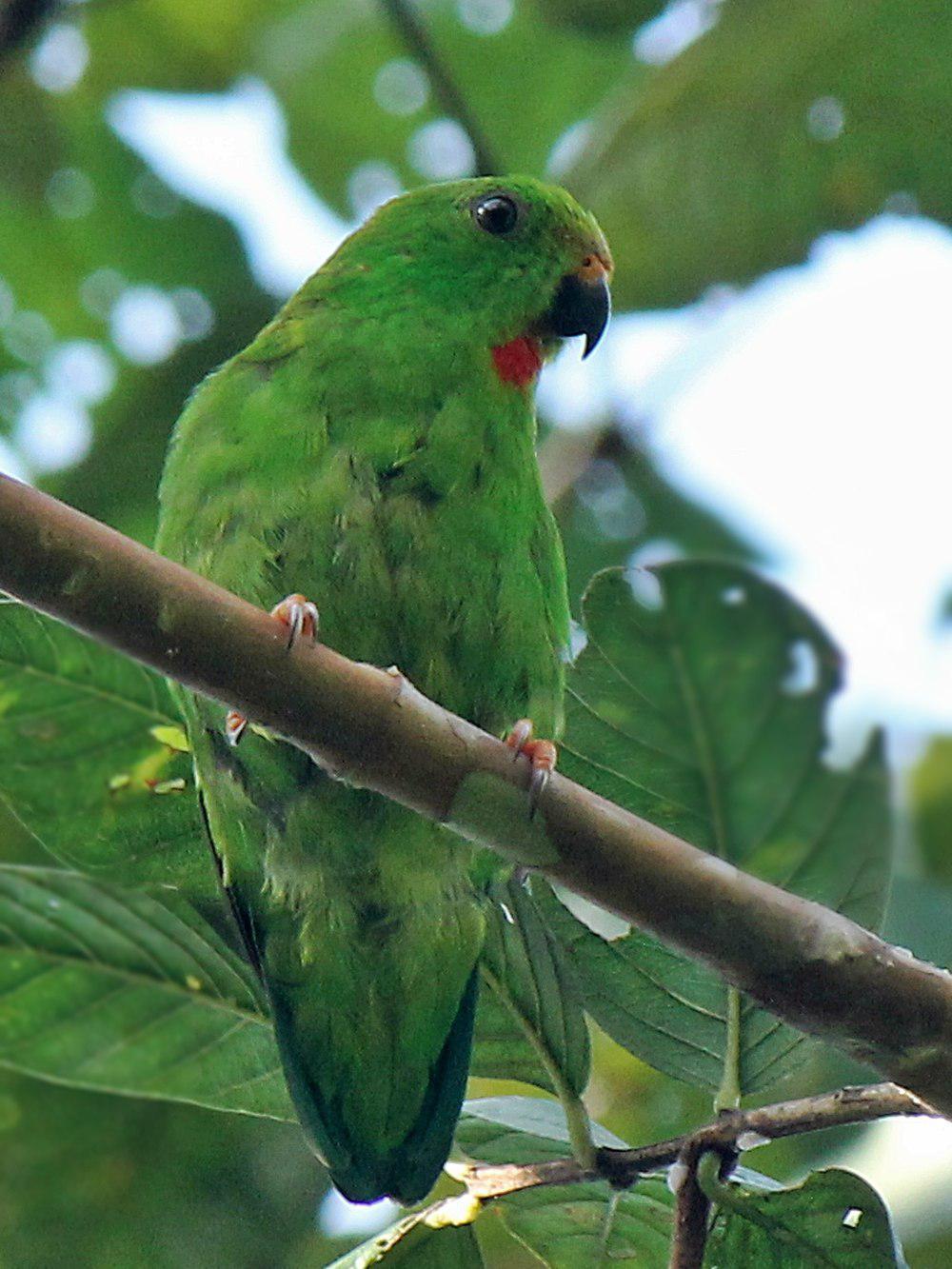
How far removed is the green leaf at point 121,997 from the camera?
2623mm

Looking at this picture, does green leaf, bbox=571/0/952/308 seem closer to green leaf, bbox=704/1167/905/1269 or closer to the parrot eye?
the parrot eye

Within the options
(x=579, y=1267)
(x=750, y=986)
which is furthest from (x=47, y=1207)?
(x=750, y=986)

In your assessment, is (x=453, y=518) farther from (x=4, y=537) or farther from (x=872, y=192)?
(x=872, y=192)

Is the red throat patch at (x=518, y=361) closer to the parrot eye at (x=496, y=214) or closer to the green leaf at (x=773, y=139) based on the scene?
the parrot eye at (x=496, y=214)

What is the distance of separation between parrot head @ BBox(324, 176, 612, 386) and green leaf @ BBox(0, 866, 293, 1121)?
43.6 inches

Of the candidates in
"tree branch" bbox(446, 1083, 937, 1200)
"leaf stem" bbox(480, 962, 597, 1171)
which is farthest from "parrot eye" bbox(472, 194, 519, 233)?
"tree branch" bbox(446, 1083, 937, 1200)

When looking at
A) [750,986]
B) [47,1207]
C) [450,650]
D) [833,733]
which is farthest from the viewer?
[47,1207]

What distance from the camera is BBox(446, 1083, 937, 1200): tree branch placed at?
1.89 m

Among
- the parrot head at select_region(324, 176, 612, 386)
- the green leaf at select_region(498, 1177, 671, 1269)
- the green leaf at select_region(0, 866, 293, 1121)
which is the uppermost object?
the parrot head at select_region(324, 176, 612, 386)

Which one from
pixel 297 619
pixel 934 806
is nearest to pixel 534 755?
pixel 297 619

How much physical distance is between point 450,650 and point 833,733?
670 mm

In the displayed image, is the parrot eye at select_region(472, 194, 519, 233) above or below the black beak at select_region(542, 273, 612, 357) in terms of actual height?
above

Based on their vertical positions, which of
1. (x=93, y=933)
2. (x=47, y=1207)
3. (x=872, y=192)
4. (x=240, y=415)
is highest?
(x=872, y=192)

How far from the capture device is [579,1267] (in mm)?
2246
